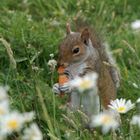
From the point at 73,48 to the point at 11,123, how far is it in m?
1.67

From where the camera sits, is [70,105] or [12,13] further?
[12,13]

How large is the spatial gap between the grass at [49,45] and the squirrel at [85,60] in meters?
0.17

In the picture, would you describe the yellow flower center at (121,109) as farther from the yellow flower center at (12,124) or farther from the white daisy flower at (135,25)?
the white daisy flower at (135,25)

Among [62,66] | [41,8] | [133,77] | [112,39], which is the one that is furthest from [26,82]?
[41,8]

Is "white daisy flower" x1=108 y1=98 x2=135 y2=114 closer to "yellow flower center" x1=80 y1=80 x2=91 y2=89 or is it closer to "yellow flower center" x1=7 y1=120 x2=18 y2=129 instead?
"yellow flower center" x1=80 y1=80 x2=91 y2=89

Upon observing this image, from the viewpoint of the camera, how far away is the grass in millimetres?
3646

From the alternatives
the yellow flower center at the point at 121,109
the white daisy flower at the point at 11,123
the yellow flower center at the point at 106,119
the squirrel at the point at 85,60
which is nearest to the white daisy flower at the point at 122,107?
the yellow flower center at the point at 121,109

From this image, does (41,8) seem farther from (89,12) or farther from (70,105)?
(70,105)

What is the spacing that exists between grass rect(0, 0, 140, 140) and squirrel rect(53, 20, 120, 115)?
171 mm

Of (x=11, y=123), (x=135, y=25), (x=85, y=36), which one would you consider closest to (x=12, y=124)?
(x=11, y=123)

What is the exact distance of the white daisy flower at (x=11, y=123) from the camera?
2248mm

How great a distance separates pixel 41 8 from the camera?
19.4 feet

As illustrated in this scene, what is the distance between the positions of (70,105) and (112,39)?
1651 mm

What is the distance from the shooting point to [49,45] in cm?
474
